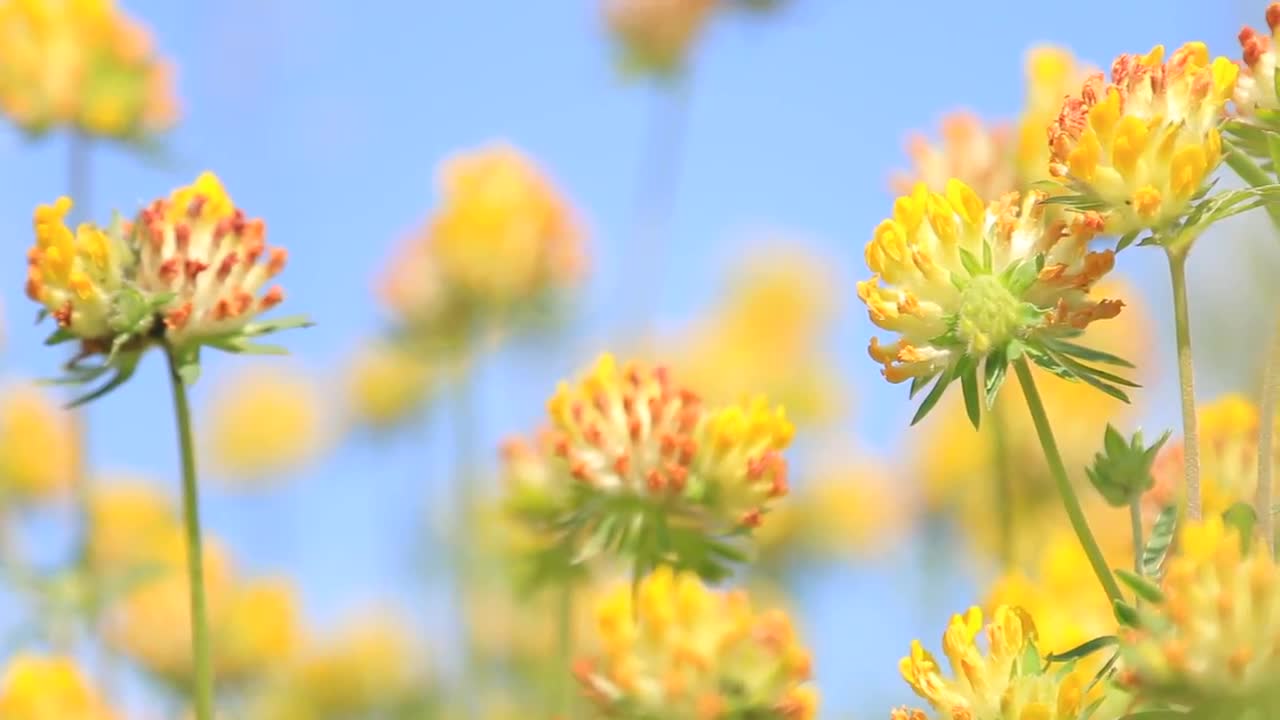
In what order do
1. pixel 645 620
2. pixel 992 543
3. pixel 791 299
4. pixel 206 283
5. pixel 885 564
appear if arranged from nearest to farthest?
pixel 645 620
pixel 206 283
pixel 992 543
pixel 885 564
pixel 791 299

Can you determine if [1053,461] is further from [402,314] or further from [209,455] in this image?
[209,455]

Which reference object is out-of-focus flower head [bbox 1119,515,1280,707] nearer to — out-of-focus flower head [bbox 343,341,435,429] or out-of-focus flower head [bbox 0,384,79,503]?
out-of-focus flower head [bbox 0,384,79,503]

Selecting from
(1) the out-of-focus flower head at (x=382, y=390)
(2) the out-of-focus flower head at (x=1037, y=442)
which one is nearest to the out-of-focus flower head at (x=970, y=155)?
(2) the out-of-focus flower head at (x=1037, y=442)

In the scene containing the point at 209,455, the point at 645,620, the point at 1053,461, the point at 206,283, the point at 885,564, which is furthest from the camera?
the point at 209,455

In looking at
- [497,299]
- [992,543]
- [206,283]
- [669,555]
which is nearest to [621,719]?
[669,555]

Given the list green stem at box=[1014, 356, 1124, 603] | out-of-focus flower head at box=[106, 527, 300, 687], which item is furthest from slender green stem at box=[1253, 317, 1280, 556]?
out-of-focus flower head at box=[106, 527, 300, 687]
